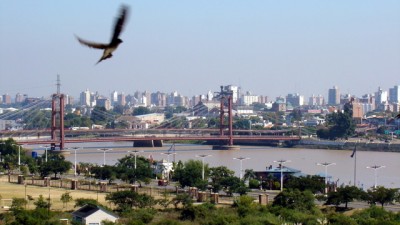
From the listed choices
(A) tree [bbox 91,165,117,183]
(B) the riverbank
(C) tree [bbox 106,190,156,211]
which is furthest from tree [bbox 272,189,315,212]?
(B) the riverbank

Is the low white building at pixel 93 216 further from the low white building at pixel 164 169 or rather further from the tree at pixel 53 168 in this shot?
the low white building at pixel 164 169

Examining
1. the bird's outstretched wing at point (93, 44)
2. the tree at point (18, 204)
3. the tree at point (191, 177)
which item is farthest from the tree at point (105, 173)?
the bird's outstretched wing at point (93, 44)

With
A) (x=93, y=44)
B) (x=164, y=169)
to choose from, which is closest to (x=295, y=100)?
(x=164, y=169)

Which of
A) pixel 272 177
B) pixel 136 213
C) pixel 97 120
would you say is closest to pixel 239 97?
pixel 97 120

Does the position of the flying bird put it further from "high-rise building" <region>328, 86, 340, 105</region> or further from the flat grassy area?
"high-rise building" <region>328, 86, 340, 105</region>

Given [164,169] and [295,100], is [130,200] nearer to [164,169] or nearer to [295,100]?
[164,169]
